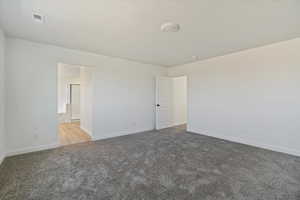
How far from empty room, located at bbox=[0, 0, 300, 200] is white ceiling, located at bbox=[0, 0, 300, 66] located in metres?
0.02

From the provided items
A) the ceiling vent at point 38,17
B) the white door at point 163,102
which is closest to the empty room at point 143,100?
the ceiling vent at point 38,17

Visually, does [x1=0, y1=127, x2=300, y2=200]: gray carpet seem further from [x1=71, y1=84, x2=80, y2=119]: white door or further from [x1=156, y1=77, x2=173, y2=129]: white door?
[x1=71, y1=84, x2=80, y2=119]: white door

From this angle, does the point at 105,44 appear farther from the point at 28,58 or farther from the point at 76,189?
the point at 76,189

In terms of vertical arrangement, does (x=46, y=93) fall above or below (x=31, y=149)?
above

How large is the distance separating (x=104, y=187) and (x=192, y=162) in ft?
5.29

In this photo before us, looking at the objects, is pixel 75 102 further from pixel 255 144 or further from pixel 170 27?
pixel 255 144

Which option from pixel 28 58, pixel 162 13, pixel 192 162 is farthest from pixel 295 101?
pixel 28 58

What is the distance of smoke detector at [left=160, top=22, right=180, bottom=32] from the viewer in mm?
2240

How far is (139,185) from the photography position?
1920 mm

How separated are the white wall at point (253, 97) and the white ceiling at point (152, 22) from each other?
1.43 ft

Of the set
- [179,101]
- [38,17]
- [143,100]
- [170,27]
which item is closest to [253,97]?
[170,27]

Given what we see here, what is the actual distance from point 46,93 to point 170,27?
3118 millimetres

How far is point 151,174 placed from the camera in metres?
2.19

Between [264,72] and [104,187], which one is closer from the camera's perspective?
[104,187]
